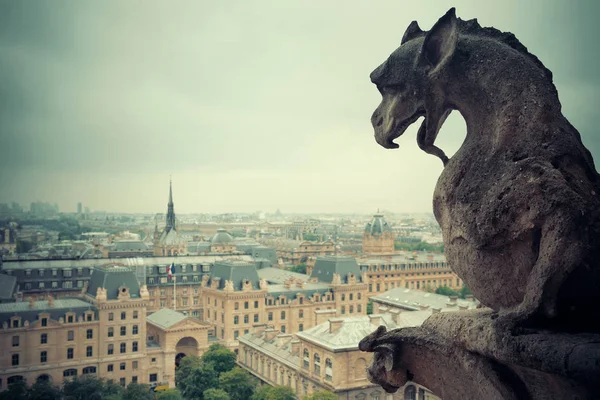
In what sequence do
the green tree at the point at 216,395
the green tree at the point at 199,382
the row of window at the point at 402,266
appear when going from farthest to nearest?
the row of window at the point at 402,266
the green tree at the point at 199,382
the green tree at the point at 216,395

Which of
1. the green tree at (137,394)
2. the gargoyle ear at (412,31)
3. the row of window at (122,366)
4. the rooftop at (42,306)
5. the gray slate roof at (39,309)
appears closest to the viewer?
the gargoyle ear at (412,31)

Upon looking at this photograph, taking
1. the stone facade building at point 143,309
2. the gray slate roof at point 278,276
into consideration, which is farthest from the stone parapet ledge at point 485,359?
the gray slate roof at point 278,276

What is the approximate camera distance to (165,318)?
4622 cm

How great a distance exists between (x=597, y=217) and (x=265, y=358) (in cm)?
3821

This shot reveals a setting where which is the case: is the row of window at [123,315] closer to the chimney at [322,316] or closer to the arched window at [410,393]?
the chimney at [322,316]

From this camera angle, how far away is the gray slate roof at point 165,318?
44.7 m

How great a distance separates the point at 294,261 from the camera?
9131 centimetres

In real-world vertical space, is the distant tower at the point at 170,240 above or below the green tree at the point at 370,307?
above

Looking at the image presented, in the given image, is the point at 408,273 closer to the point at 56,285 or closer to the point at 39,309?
the point at 56,285

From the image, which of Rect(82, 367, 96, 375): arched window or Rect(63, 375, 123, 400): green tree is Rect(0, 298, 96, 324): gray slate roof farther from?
Rect(63, 375, 123, 400): green tree

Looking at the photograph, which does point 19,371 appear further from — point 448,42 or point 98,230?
point 448,42

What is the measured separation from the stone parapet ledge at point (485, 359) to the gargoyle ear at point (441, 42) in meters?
1.81

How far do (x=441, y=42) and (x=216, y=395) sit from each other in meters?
31.0

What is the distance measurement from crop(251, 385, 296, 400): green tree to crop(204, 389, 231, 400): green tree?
169 centimetres
